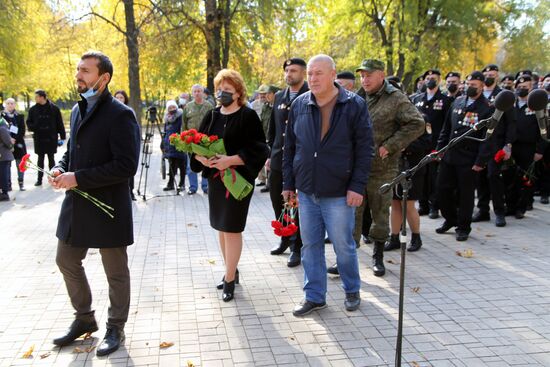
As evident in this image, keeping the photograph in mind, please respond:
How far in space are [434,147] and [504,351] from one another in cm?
513

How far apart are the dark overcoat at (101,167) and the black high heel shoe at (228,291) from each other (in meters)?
1.33

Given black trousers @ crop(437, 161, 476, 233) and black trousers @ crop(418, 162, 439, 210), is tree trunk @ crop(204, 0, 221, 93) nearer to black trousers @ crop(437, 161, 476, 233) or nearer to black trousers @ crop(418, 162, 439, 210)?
black trousers @ crop(418, 162, 439, 210)

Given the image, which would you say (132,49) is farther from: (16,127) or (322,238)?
(322,238)

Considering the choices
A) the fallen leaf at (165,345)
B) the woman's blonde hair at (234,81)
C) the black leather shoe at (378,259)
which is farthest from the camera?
→ the black leather shoe at (378,259)

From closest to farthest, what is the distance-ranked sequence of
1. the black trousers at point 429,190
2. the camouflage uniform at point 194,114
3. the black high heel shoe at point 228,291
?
the black high heel shoe at point 228,291 < the black trousers at point 429,190 < the camouflage uniform at point 194,114

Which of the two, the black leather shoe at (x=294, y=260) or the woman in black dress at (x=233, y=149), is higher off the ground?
the woman in black dress at (x=233, y=149)

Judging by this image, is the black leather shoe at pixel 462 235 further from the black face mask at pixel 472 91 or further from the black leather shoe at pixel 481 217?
the black face mask at pixel 472 91

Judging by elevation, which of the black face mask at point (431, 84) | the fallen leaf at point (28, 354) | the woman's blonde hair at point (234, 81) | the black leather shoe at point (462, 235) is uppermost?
the black face mask at point (431, 84)

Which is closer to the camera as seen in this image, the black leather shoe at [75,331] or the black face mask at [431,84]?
the black leather shoe at [75,331]

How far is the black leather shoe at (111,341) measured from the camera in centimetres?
354

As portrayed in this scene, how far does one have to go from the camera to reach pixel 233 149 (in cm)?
437

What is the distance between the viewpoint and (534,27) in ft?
74.4

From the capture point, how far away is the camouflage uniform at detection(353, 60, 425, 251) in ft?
16.1

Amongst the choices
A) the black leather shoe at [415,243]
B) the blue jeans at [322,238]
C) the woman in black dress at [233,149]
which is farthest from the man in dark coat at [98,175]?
the black leather shoe at [415,243]
